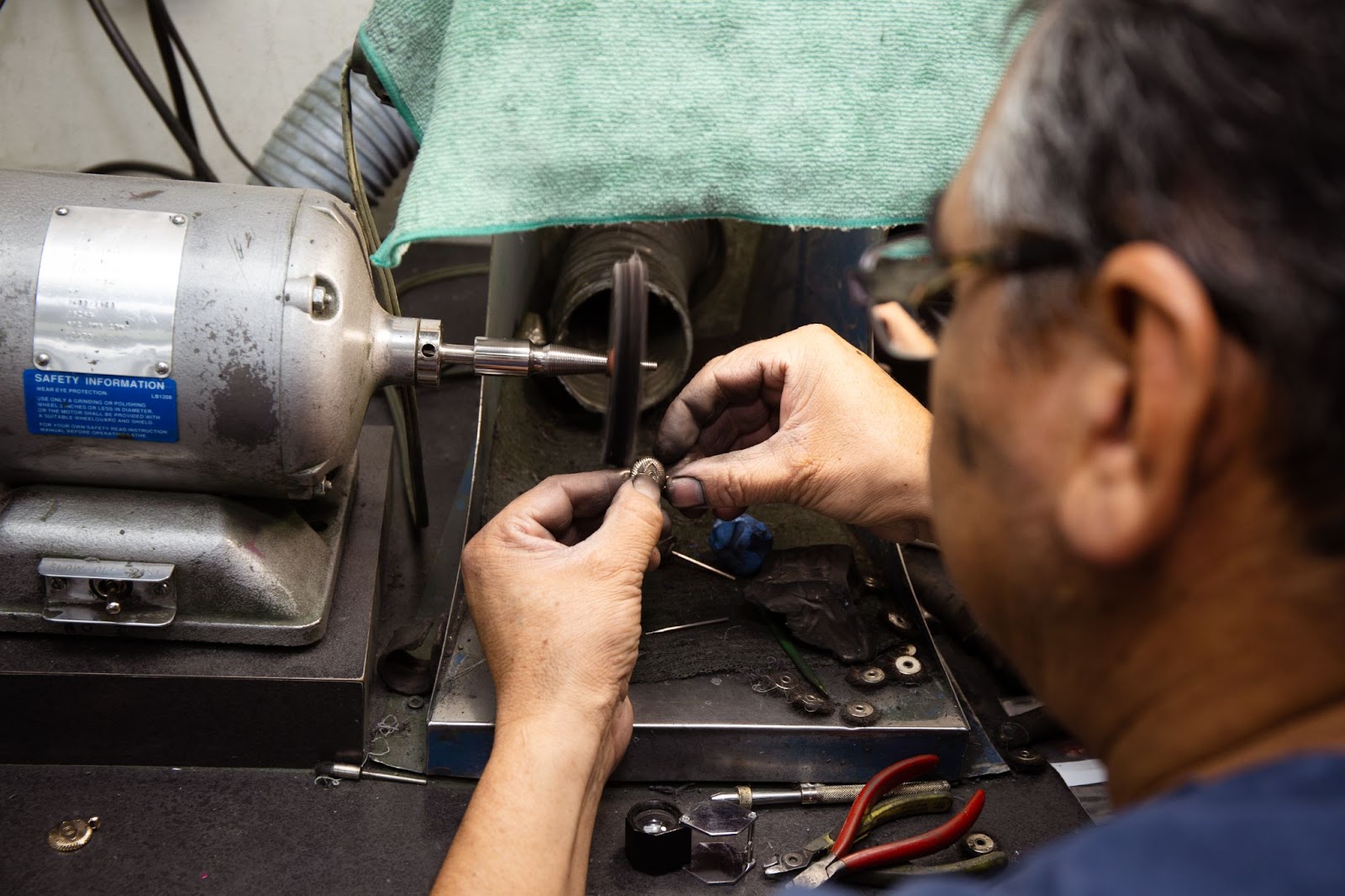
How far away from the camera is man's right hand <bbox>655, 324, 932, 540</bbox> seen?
1.14m

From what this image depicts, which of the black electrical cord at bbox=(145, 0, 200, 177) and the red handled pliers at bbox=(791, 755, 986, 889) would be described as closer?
the red handled pliers at bbox=(791, 755, 986, 889)

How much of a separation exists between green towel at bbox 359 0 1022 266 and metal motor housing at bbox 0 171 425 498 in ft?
0.36

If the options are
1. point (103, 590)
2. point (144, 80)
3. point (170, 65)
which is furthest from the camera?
point (170, 65)

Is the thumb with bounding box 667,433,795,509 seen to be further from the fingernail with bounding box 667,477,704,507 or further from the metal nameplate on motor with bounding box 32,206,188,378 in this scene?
the metal nameplate on motor with bounding box 32,206,188,378

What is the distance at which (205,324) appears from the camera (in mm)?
970

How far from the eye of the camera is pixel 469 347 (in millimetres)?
1104

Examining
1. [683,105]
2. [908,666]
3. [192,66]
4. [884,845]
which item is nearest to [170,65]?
[192,66]

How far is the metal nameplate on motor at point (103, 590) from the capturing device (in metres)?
1.04

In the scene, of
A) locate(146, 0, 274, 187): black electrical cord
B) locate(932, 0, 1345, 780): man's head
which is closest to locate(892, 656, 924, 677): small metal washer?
locate(932, 0, 1345, 780): man's head

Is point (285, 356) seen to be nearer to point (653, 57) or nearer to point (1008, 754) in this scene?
point (653, 57)

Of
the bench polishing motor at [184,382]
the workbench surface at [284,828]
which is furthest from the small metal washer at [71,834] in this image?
the bench polishing motor at [184,382]

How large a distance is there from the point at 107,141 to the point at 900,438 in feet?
6.39

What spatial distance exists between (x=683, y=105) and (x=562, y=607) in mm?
491

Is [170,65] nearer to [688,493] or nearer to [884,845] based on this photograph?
[688,493]
